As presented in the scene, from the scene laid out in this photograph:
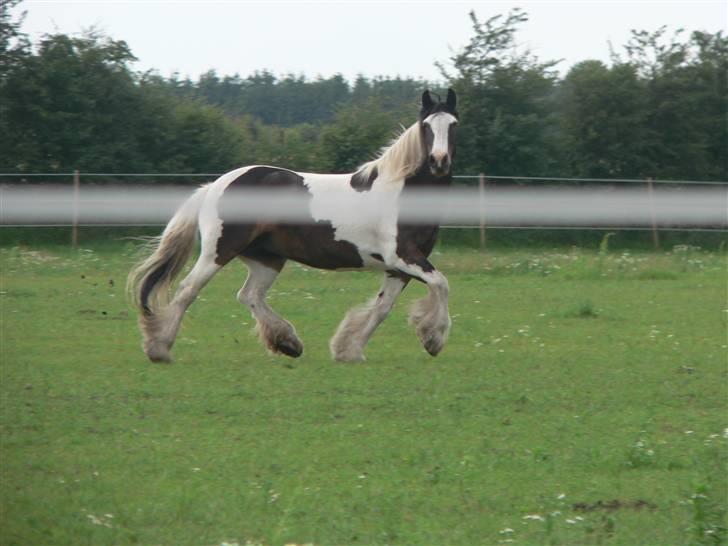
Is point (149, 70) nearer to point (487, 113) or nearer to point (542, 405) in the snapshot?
point (487, 113)

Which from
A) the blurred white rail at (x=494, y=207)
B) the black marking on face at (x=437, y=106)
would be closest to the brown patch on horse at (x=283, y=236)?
the black marking on face at (x=437, y=106)

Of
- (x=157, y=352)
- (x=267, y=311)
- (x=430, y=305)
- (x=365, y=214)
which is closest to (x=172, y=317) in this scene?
(x=157, y=352)

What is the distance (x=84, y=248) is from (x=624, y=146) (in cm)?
1252

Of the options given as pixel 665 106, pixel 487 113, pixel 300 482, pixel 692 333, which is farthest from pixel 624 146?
pixel 300 482

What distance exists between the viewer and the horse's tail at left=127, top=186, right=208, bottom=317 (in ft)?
33.3

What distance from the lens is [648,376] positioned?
9141mm

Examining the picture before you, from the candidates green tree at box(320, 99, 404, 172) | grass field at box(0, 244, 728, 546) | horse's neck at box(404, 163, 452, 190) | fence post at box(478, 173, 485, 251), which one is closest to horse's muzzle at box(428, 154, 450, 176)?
horse's neck at box(404, 163, 452, 190)

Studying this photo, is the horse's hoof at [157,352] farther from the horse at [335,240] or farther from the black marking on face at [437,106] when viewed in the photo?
the black marking on face at [437,106]

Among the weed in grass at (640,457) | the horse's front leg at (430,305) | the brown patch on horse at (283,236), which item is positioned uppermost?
the brown patch on horse at (283,236)

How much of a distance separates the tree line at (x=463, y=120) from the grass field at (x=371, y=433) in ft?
41.6

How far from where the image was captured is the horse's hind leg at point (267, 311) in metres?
10.1

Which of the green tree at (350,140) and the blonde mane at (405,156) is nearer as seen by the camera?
the blonde mane at (405,156)

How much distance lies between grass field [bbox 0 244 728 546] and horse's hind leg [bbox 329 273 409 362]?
22 cm

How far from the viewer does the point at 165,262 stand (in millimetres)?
10250
